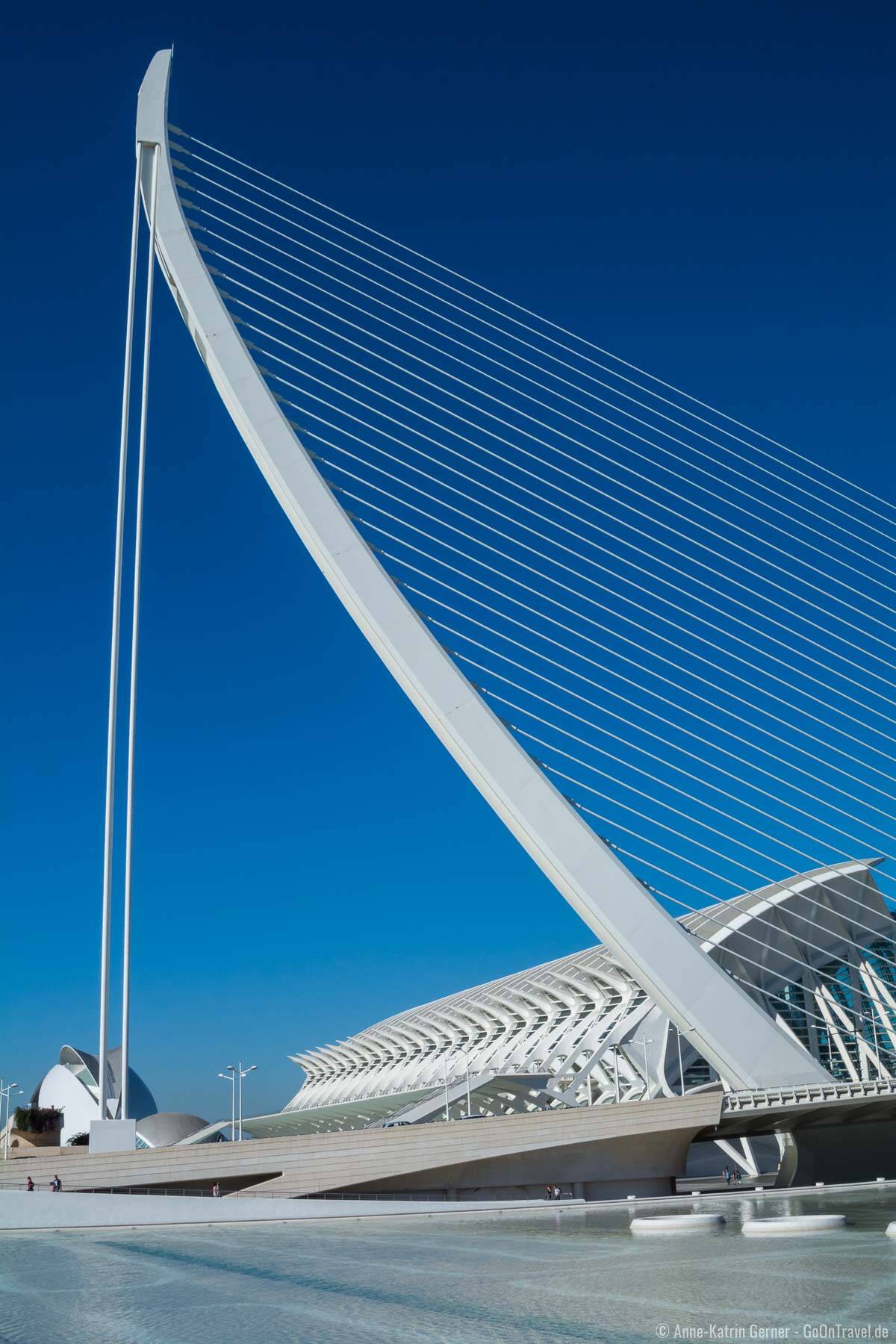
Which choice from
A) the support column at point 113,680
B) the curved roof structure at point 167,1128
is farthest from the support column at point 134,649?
the curved roof structure at point 167,1128

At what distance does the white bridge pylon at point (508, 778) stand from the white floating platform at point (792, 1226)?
4.29 m

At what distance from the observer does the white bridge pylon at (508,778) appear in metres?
18.4

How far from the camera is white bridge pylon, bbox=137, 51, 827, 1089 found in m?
18.4

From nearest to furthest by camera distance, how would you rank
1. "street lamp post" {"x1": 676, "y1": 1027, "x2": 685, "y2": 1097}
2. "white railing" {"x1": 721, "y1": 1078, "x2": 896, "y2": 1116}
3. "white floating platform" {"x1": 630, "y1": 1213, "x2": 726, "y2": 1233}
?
"white floating platform" {"x1": 630, "y1": 1213, "x2": 726, "y2": 1233}, "white railing" {"x1": 721, "y1": 1078, "x2": 896, "y2": 1116}, "street lamp post" {"x1": 676, "y1": 1027, "x2": 685, "y2": 1097}

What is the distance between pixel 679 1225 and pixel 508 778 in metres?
6.83

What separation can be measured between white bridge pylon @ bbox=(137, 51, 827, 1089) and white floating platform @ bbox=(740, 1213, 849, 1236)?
4287 millimetres

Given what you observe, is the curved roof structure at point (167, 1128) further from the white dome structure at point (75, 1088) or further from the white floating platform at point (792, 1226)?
the white floating platform at point (792, 1226)

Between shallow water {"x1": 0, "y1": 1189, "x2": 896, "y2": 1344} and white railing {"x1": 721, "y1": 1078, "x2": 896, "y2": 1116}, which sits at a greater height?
white railing {"x1": 721, "y1": 1078, "x2": 896, "y2": 1116}

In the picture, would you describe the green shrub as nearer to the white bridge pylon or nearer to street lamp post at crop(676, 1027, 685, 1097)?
street lamp post at crop(676, 1027, 685, 1097)

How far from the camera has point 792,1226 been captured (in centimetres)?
1359

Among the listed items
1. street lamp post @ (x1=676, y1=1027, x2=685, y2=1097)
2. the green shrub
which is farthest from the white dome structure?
street lamp post @ (x1=676, y1=1027, x2=685, y2=1097)

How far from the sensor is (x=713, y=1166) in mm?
40188

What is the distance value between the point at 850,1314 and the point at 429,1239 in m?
8.60

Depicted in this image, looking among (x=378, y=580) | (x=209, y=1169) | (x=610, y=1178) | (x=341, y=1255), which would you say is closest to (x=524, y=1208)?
(x=610, y=1178)
